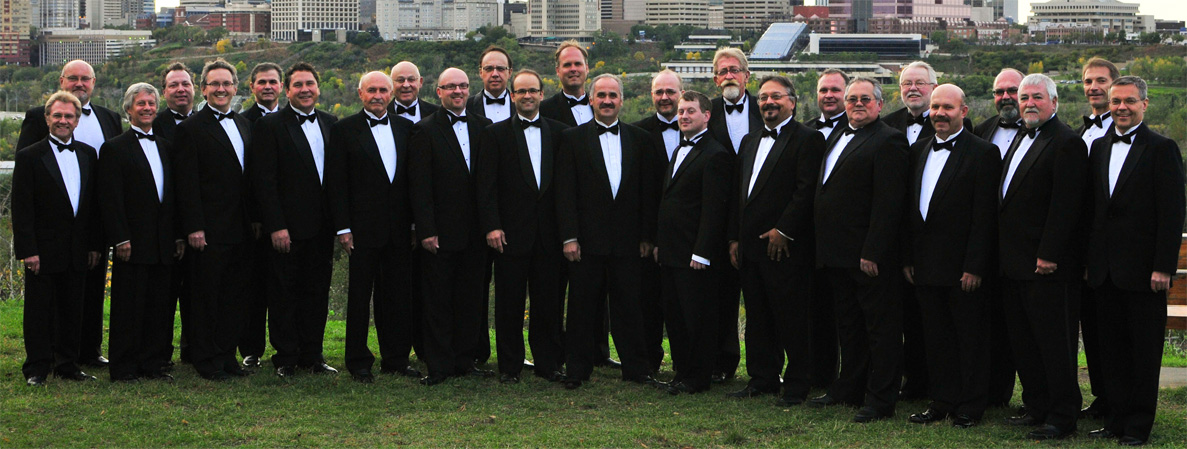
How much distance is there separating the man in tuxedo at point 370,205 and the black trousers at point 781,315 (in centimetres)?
219

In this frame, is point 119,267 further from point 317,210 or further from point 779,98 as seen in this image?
point 779,98

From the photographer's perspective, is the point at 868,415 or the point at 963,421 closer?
the point at 963,421

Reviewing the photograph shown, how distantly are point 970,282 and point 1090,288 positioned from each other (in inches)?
25.3

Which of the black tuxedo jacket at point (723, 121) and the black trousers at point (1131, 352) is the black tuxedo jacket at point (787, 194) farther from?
the black trousers at point (1131, 352)

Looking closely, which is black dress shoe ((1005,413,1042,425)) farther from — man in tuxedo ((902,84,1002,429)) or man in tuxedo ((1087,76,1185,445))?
man in tuxedo ((1087,76,1185,445))

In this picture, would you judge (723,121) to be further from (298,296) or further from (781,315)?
(298,296)

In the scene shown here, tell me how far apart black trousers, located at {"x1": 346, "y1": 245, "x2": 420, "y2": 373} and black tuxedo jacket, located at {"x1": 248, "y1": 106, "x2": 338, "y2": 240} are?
1.27 feet

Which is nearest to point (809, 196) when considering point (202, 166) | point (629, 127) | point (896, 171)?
point (896, 171)

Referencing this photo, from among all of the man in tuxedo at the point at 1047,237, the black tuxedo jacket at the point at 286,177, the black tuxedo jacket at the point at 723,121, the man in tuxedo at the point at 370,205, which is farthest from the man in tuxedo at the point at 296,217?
the man in tuxedo at the point at 1047,237

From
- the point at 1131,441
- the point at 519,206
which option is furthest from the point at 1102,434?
the point at 519,206

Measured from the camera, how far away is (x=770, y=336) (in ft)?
24.5

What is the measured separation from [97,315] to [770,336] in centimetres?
435

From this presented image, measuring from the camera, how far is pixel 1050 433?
642cm

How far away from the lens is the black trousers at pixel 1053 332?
6367mm
